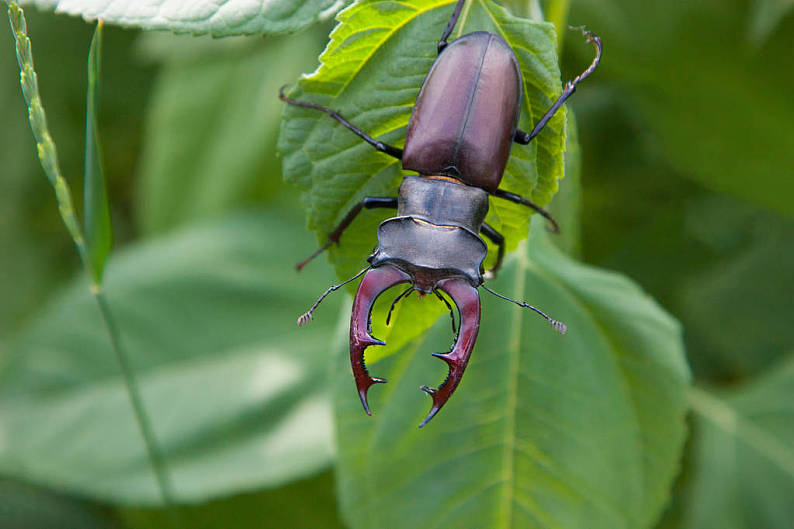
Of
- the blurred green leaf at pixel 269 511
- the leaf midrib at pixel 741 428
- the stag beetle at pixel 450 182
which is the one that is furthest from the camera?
the blurred green leaf at pixel 269 511

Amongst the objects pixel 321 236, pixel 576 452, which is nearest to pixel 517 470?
pixel 576 452

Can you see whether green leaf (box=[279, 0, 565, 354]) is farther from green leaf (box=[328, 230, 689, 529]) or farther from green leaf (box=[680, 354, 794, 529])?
green leaf (box=[680, 354, 794, 529])

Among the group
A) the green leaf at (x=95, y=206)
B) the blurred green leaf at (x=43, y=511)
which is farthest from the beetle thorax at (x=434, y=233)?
the blurred green leaf at (x=43, y=511)

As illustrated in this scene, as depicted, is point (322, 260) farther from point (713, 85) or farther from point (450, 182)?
point (713, 85)

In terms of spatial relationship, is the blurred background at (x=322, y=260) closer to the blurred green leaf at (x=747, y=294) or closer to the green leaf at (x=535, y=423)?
the blurred green leaf at (x=747, y=294)

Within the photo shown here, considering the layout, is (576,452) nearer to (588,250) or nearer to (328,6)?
(328,6)

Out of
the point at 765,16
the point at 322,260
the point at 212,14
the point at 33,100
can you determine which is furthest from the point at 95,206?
the point at 765,16
